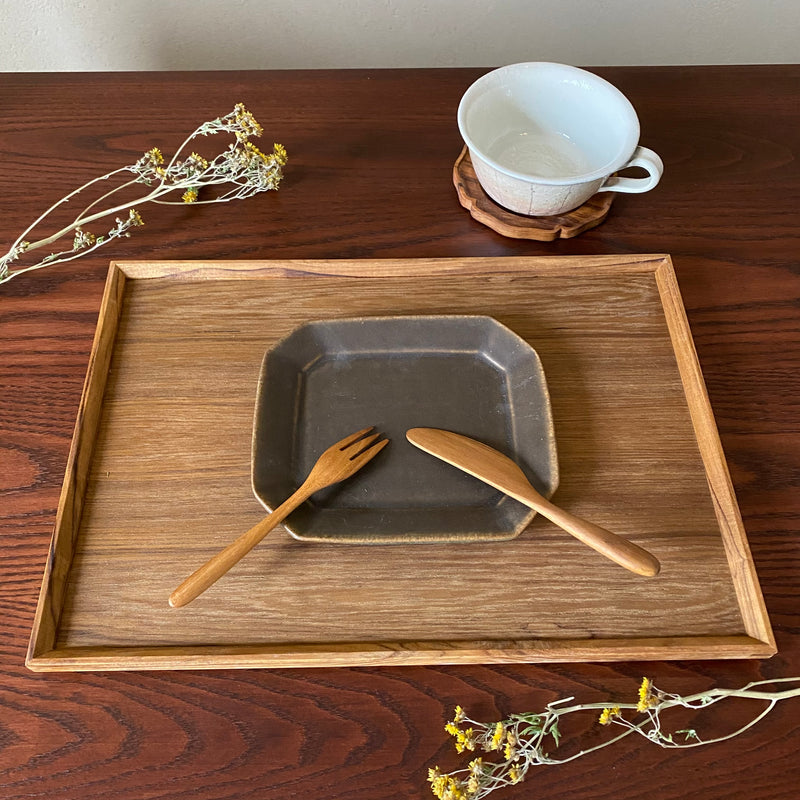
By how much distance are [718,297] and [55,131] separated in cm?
71

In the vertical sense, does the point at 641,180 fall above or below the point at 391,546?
above

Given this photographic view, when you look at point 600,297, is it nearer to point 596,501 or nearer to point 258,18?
point 596,501

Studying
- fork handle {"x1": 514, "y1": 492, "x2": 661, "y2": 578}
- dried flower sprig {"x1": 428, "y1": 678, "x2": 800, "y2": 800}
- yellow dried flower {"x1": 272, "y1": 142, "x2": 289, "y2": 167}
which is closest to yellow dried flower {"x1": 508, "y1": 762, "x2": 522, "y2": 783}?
dried flower sprig {"x1": 428, "y1": 678, "x2": 800, "y2": 800}

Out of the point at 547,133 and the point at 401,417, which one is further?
the point at 547,133

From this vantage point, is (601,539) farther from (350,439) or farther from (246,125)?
(246,125)

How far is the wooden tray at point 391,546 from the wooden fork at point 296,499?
0.03 meters

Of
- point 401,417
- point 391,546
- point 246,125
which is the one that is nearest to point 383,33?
point 246,125

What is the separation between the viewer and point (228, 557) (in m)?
0.46

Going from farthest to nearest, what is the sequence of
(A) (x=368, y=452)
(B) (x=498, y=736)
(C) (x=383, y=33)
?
1. (C) (x=383, y=33)
2. (A) (x=368, y=452)
3. (B) (x=498, y=736)

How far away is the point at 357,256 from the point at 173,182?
221 millimetres

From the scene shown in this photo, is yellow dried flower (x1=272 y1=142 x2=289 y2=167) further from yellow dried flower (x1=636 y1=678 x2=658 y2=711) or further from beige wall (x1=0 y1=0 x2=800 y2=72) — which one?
yellow dried flower (x1=636 y1=678 x2=658 y2=711)

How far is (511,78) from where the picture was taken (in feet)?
2.24

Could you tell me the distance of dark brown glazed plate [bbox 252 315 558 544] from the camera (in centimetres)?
50

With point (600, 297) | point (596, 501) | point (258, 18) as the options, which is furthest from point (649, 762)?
point (258, 18)
